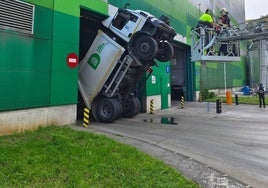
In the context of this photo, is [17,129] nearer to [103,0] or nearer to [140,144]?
[140,144]

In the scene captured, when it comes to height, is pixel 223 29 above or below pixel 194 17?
below

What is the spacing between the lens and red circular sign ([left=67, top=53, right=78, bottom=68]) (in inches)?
448

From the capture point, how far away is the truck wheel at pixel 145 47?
1150cm

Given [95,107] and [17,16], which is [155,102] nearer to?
[95,107]

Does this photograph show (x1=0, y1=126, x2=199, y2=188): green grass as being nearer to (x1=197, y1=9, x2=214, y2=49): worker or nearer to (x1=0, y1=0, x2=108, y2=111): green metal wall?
(x1=0, y1=0, x2=108, y2=111): green metal wall

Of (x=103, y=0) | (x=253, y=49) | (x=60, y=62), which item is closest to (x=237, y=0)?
(x=253, y=49)

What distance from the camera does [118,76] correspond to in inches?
503

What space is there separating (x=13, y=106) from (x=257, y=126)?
33.1 ft

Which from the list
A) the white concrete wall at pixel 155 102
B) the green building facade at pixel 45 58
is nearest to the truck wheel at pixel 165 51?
the green building facade at pixel 45 58

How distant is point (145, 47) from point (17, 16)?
508 cm

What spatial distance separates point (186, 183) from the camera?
5031mm

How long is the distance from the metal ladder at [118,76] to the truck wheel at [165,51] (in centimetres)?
148

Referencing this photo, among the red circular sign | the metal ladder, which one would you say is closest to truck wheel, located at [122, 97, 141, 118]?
the metal ladder

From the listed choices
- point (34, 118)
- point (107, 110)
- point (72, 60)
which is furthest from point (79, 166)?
point (107, 110)
